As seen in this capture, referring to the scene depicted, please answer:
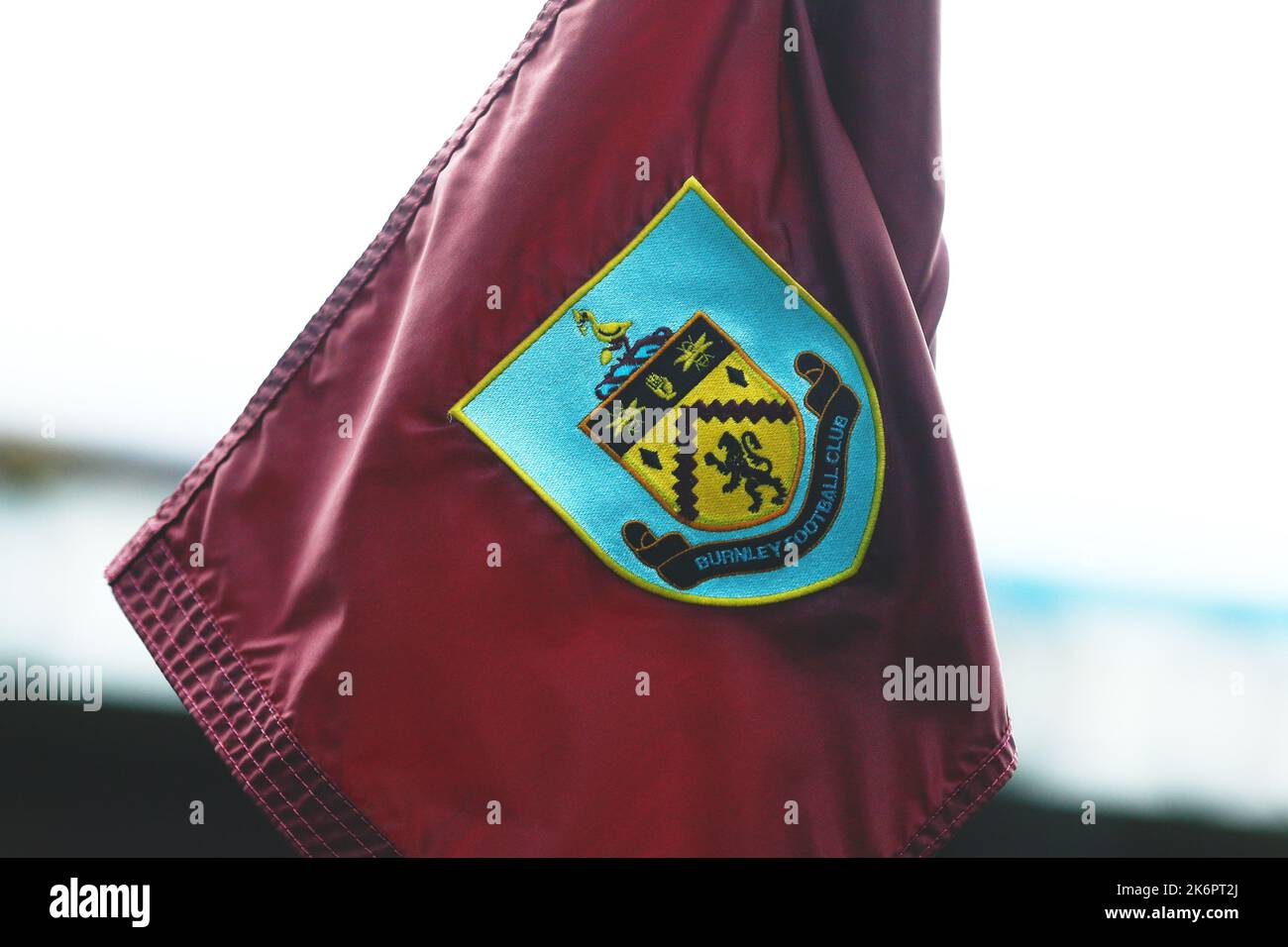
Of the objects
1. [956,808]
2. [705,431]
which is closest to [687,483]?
[705,431]

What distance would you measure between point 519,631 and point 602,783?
0.08 m

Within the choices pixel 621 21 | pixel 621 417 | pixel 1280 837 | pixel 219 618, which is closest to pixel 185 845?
pixel 219 618

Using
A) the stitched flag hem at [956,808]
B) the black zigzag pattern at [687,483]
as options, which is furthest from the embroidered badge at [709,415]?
the stitched flag hem at [956,808]

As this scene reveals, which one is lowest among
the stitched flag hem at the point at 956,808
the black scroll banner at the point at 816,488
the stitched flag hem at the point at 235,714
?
the stitched flag hem at the point at 956,808

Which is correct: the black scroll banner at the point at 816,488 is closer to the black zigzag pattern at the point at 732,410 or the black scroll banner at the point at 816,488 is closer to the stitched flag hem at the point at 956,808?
the black zigzag pattern at the point at 732,410

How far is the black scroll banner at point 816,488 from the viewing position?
1.65 feet

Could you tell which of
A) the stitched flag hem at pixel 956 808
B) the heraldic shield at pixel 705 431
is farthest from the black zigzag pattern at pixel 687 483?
the stitched flag hem at pixel 956 808

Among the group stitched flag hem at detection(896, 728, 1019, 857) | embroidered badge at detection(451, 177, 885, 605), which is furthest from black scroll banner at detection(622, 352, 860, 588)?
stitched flag hem at detection(896, 728, 1019, 857)

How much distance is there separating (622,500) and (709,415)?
0.21ft

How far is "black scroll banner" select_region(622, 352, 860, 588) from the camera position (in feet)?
1.65

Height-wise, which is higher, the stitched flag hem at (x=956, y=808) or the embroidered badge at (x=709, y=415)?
the embroidered badge at (x=709, y=415)

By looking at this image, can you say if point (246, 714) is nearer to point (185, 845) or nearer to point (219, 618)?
point (219, 618)

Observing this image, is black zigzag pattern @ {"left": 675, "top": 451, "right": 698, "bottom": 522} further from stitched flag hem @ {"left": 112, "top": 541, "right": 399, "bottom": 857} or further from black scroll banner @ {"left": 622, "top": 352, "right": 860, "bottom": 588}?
stitched flag hem @ {"left": 112, "top": 541, "right": 399, "bottom": 857}

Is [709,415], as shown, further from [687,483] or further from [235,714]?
[235,714]
